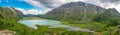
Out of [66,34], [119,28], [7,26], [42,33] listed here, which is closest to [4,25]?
[7,26]

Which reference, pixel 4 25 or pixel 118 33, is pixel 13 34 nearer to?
pixel 4 25

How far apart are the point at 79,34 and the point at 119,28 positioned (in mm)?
116213

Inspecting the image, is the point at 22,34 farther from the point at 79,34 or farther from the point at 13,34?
the point at 79,34

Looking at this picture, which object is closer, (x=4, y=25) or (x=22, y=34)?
(x=22, y=34)

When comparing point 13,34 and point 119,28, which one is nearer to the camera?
point 119,28

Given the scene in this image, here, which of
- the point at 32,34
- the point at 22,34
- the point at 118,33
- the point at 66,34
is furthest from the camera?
the point at 66,34

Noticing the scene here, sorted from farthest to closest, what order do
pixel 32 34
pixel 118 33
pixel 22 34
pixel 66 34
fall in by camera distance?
pixel 66 34 → pixel 32 34 → pixel 22 34 → pixel 118 33

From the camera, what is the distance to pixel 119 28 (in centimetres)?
4025

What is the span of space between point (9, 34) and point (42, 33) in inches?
779

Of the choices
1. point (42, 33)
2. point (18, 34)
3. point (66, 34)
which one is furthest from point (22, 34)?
point (66, 34)

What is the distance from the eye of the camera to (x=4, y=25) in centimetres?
15588

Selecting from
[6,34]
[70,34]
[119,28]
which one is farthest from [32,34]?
[119,28]

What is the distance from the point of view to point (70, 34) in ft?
503

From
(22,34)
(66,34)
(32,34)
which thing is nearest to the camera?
(22,34)
